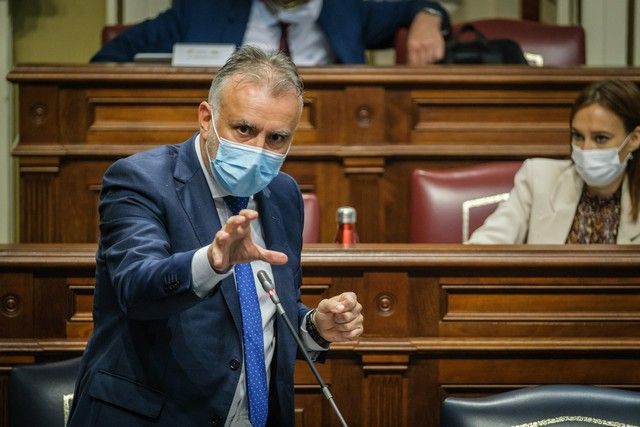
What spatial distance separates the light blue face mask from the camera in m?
1.47

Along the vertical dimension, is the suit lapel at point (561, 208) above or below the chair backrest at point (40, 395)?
above

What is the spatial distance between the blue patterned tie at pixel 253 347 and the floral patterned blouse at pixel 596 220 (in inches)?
58.6

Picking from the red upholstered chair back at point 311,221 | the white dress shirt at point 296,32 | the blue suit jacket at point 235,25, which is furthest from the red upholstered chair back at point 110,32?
the red upholstered chair back at point 311,221

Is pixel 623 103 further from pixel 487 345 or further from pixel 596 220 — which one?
pixel 487 345

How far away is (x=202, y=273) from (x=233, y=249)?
0.19 ft

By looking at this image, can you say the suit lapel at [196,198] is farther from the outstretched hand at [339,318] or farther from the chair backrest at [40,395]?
the chair backrest at [40,395]

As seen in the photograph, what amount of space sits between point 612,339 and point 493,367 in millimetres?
233

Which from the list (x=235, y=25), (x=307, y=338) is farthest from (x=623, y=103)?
(x=307, y=338)

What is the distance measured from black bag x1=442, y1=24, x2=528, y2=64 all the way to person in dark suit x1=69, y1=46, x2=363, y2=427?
184 cm

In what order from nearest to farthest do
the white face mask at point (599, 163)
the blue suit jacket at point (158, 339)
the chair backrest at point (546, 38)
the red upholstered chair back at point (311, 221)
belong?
the blue suit jacket at point (158, 339), the red upholstered chair back at point (311, 221), the white face mask at point (599, 163), the chair backrest at point (546, 38)

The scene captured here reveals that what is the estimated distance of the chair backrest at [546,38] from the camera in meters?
3.61

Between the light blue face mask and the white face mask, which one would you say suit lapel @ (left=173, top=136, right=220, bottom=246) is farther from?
the white face mask

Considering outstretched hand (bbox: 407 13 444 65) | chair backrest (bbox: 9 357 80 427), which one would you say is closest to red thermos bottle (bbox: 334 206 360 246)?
chair backrest (bbox: 9 357 80 427)

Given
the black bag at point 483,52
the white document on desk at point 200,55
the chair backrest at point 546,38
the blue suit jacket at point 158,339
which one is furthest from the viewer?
the chair backrest at point 546,38
